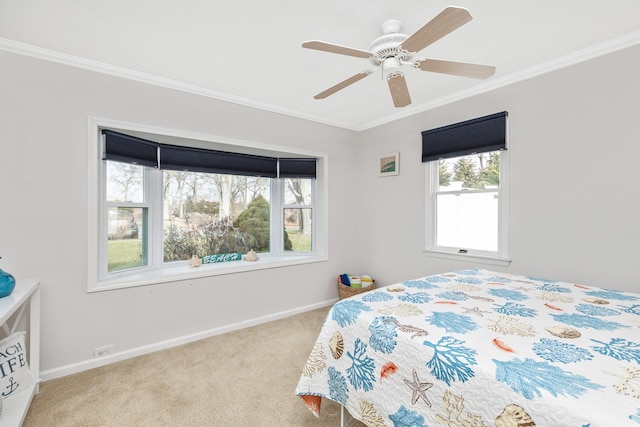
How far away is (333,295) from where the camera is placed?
3793mm

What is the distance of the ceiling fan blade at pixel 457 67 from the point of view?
1.61m

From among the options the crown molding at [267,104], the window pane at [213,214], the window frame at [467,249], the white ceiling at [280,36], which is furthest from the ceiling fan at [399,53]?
the window pane at [213,214]

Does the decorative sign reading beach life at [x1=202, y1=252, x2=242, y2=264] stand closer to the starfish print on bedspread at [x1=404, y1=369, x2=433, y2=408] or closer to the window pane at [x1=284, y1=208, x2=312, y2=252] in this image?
the window pane at [x1=284, y1=208, x2=312, y2=252]

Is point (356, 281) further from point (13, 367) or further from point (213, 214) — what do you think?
point (13, 367)

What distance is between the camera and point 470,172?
2938mm

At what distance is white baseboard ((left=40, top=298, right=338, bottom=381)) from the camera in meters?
2.15

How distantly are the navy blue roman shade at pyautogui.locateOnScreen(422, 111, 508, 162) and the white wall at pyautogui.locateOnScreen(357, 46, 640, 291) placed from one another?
84mm

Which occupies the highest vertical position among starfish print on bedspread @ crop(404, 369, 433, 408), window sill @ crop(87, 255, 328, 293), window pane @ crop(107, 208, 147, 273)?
window pane @ crop(107, 208, 147, 273)

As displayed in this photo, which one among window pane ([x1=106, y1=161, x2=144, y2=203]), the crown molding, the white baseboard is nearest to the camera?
the crown molding

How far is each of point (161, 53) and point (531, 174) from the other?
3.07 metres

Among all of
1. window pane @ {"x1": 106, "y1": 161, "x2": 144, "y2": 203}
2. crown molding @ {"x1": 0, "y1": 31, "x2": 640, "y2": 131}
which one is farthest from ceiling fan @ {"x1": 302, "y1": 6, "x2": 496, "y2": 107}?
window pane @ {"x1": 106, "y1": 161, "x2": 144, "y2": 203}

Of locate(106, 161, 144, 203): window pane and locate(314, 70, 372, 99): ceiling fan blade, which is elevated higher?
locate(314, 70, 372, 99): ceiling fan blade

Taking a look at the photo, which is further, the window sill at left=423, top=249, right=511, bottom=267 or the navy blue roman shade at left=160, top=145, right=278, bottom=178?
the navy blue roman shade at left=160, top=145, right=278, bottom=178

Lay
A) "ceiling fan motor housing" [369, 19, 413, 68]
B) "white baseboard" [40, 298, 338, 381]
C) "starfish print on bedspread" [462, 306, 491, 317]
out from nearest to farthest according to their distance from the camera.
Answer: "starfish print on bedspread" [462, 306, 491, 317]
"ceiling fan motor housing" [369, 19, 413, 68]
"white baseboard" [40, 298, 338, 381]
